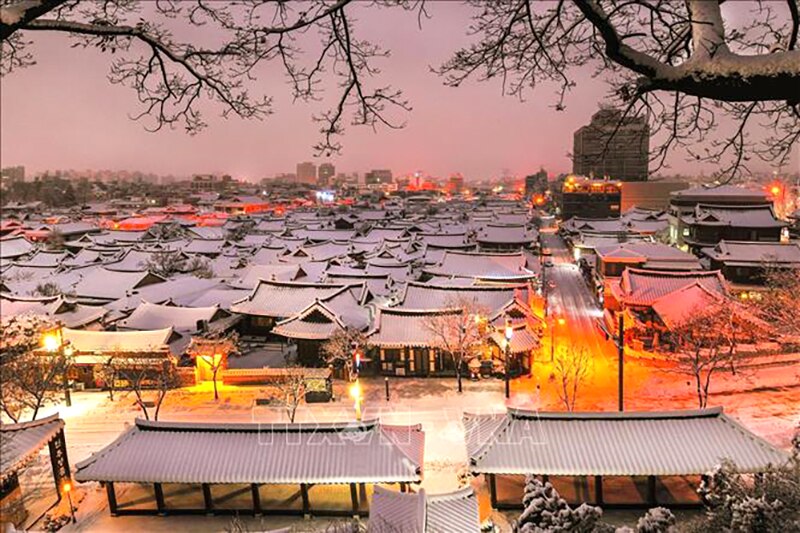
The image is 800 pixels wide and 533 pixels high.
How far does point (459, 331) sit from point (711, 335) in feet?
35.6

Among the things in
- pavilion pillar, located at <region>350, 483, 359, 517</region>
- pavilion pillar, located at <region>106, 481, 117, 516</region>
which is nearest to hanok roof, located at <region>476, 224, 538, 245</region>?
pavilion pillar, located at <region>350, 483, 359, 517</region>

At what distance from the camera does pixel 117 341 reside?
27.8 meters

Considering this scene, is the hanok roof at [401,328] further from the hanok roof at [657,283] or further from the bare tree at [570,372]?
the hanok roof at [657,283]

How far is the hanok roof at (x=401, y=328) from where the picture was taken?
91.3 ft

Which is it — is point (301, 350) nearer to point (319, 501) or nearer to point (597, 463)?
point (319, 501)

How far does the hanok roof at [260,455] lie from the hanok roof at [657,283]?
60.5ft

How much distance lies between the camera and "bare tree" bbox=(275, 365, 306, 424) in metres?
22.3

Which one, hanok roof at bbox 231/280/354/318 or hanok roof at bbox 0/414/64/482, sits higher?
hanok roof at bbox 231/280/354/318

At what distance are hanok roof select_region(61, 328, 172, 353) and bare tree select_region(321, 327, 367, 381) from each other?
765cm

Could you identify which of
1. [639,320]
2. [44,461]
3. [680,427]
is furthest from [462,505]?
[639,320]

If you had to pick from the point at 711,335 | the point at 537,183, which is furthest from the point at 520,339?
the point at 537,183

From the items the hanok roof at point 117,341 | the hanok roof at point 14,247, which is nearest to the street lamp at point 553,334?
the hanok roof at point 117,341

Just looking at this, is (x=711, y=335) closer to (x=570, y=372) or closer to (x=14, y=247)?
(x=570, y=372)

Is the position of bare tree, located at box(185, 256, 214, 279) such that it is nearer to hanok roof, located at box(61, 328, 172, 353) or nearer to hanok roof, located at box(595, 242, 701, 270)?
hanok roof, located at box(61, 328, 172, 353)
